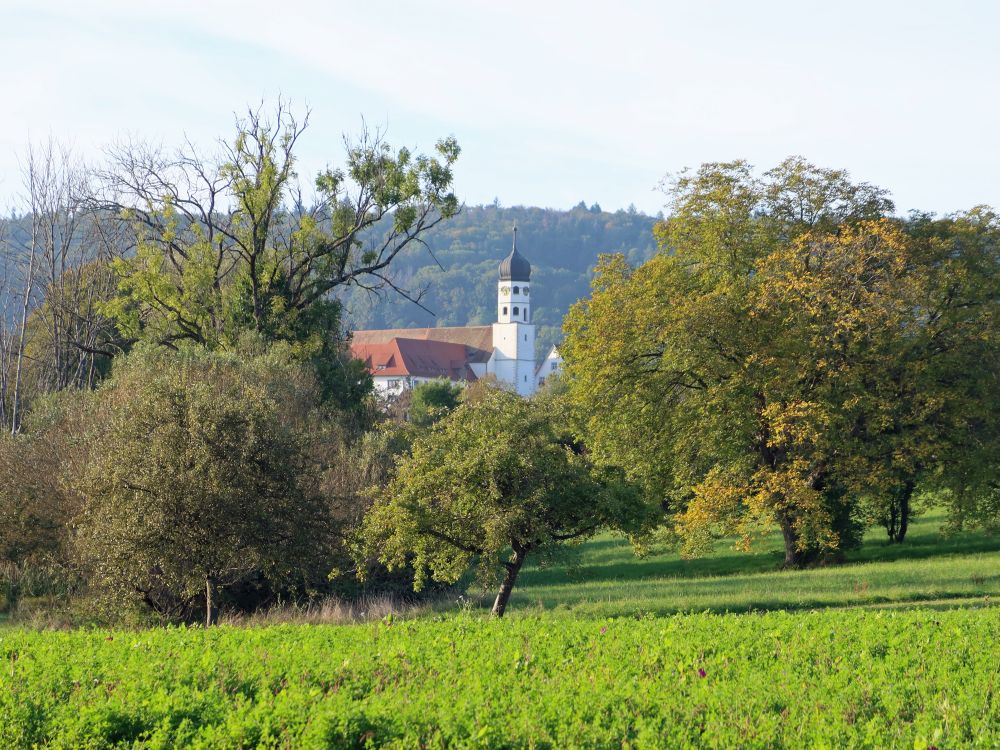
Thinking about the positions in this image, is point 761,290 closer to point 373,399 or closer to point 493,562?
point 493,562

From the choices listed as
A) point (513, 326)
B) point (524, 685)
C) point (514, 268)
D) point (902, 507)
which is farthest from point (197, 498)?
point (513, 326)

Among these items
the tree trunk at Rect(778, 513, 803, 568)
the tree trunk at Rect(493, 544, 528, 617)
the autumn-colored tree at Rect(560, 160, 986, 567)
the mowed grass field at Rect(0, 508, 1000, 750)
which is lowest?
the tree trunk at Rect(778, 513, 803, 568)

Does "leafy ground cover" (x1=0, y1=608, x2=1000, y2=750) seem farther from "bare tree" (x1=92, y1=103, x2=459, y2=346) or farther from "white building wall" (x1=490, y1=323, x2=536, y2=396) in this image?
"white building wall" (x1=490, y1=323, x2=536, y2=396)

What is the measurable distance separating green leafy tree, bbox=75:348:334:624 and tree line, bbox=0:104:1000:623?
0.06 m

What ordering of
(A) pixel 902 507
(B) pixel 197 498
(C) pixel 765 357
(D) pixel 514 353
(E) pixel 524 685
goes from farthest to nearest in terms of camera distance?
(D) pixel 514 353, (A) pixel 902 507, (C) pixel 765 357, (B) pixel 197 498, (E) pixel 524 685

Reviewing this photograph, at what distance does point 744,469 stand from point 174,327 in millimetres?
24836

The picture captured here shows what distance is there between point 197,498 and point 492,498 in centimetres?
598

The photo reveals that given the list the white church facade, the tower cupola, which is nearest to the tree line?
the white church facade

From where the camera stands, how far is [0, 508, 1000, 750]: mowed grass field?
8.34 metres

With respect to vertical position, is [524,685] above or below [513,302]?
below

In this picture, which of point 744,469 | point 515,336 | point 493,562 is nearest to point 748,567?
point 744,469

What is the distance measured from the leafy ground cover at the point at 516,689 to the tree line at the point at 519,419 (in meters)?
8.40

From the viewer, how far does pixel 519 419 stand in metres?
22.1

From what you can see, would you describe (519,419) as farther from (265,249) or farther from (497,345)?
(497,345)
